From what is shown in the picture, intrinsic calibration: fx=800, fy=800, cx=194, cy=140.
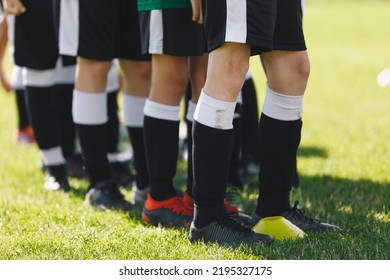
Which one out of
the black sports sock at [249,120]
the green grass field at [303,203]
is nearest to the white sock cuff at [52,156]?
the green grass field at [303,203]

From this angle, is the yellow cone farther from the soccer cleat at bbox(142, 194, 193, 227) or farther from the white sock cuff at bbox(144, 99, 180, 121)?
the white sock cuff at bbox(144, 99, 180, 121)

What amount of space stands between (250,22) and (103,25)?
1260 millimetres

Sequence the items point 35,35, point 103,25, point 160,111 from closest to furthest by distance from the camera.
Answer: point 160,111
point 103,25
point 35,35

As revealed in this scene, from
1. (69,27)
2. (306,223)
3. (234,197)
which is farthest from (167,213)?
(69,27)

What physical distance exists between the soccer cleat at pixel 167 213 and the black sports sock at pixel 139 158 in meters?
0.46

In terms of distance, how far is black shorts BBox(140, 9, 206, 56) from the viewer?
3.64m

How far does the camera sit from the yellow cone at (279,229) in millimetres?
3516

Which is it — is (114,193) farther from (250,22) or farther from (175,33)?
(250,22)

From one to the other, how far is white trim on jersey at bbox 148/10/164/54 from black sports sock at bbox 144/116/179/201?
0.37 metres

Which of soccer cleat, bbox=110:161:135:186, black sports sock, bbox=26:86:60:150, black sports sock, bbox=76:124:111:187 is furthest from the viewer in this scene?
soccer cleat, bbox=110:161:135:186

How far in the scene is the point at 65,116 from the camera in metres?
5.48

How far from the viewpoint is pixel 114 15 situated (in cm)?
421

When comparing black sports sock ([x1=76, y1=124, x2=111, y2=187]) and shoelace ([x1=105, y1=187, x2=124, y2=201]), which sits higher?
black sports sock ([x1=76, y1=124, x2=111, y2=187])

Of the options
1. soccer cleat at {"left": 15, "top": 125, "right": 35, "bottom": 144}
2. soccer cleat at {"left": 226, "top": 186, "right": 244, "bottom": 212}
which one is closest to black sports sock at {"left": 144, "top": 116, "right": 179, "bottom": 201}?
soccer cleat at {"left": 226, "top": 186, "right": 244, "bottom": 212}
